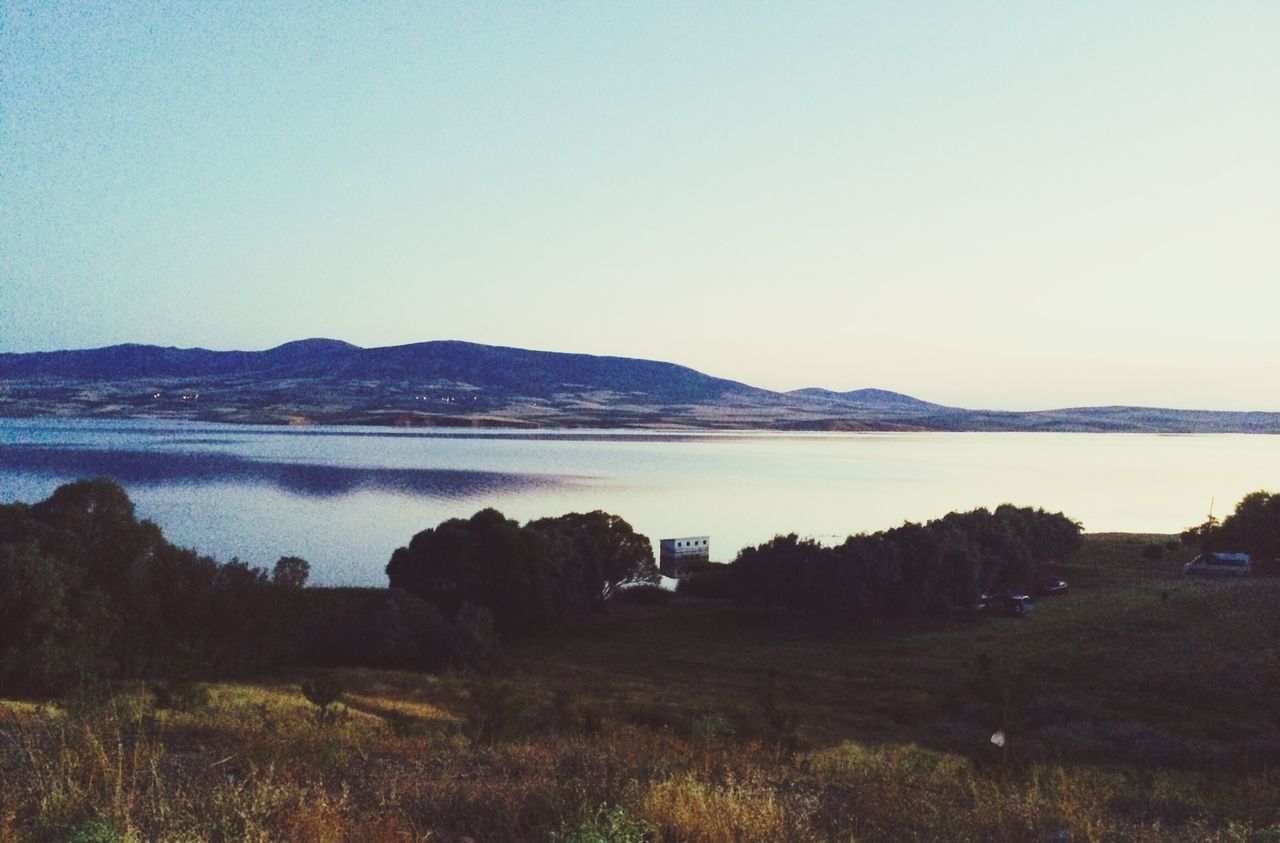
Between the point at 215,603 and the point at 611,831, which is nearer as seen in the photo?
the point at 611,831

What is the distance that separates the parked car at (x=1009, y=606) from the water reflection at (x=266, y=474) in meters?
53.3

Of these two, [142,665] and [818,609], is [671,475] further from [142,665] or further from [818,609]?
[142,665]

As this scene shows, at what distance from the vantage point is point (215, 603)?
3356cm

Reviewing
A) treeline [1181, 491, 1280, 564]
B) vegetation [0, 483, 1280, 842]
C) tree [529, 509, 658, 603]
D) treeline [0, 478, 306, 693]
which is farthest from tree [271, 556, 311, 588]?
treeline [1181, 491, 1280, 564]

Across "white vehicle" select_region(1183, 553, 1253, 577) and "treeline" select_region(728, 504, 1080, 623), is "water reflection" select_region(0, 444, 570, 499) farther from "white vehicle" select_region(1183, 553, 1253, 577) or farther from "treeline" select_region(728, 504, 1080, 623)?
"white vehicle" select_region(1183, 553, 1253, 577)

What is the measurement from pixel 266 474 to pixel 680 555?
6081 centimetres

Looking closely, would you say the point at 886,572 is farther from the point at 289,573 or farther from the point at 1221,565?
the point at 289,573

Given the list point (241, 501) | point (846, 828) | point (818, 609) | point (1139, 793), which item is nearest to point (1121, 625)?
point (818, 609)

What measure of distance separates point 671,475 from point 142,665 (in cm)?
8543

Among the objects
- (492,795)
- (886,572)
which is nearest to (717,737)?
(492,795)

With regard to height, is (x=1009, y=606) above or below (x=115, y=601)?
below

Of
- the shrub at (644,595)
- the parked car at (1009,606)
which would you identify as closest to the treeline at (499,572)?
the shrub at (644,595)

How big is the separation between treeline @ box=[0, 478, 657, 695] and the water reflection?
1641 inches

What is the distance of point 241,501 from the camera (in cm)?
7612
